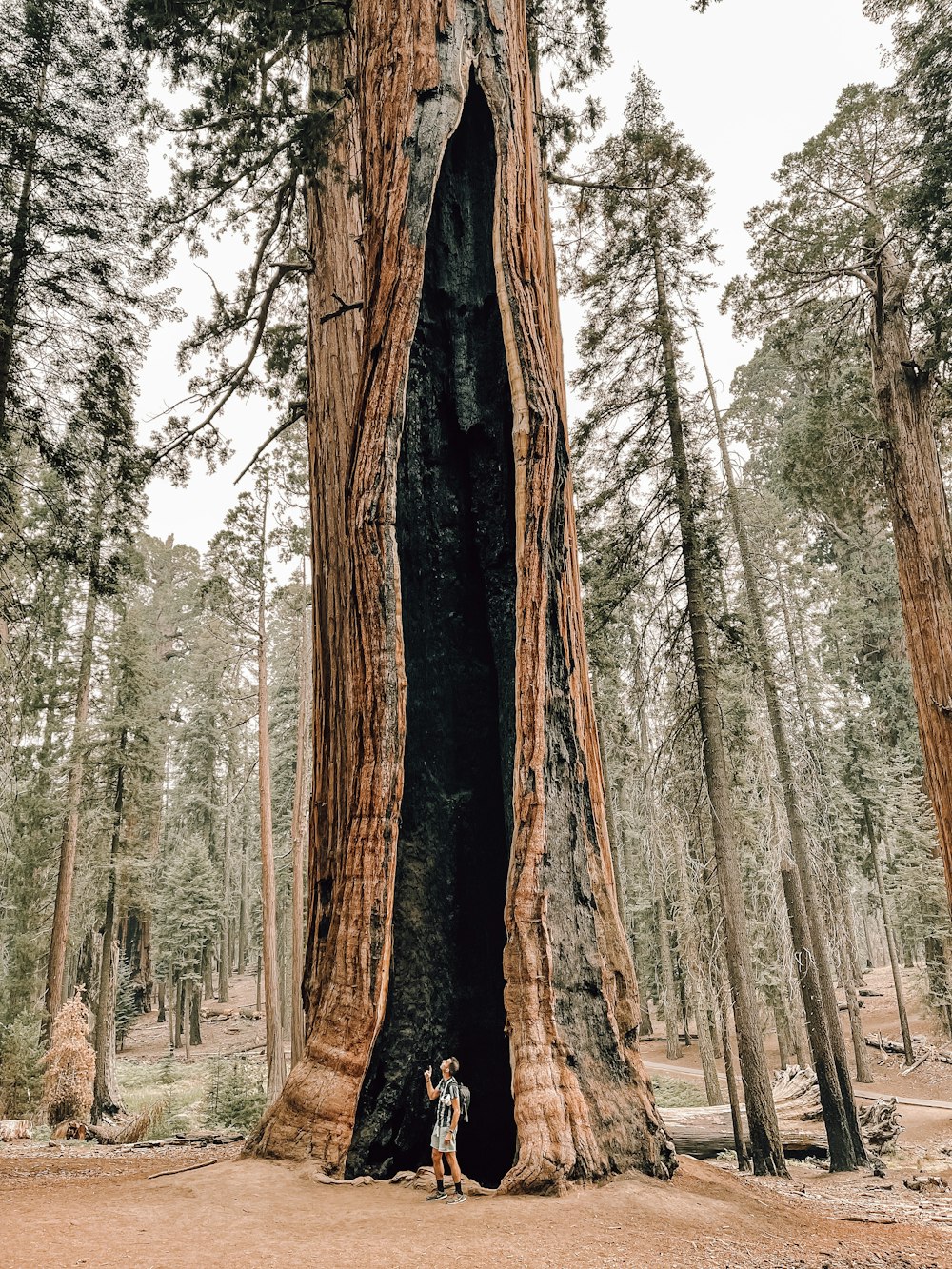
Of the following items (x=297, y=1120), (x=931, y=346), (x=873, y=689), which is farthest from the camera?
(x=873, y=689)

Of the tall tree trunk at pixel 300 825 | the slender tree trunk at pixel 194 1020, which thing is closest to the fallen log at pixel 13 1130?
the tall tree trunk at pixel 300 825

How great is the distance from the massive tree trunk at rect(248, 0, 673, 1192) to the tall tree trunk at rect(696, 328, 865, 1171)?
A: 7233 mm

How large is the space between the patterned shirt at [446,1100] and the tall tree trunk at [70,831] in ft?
46.1

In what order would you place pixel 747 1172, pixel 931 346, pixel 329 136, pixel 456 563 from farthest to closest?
pixel 747 1172, pixel 931 346, pixel 329 136, pixel 456 563

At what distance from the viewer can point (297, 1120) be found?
4.09 meters

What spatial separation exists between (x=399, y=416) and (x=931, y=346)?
6.75 metres

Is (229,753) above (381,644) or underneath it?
above

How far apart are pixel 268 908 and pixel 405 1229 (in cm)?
1430

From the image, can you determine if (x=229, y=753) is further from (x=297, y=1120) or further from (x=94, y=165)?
(x=297, y=1120)

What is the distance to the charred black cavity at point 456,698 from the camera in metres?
4.67

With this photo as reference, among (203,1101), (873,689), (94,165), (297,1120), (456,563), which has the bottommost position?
(203,1101)

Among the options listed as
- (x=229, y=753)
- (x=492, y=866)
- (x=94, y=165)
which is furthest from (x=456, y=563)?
(x=229, y=753)

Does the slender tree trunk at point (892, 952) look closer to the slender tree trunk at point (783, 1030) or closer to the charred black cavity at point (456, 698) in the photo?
the slender tree trunk at point (783, 1030)

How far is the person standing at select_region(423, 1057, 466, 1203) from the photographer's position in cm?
384
